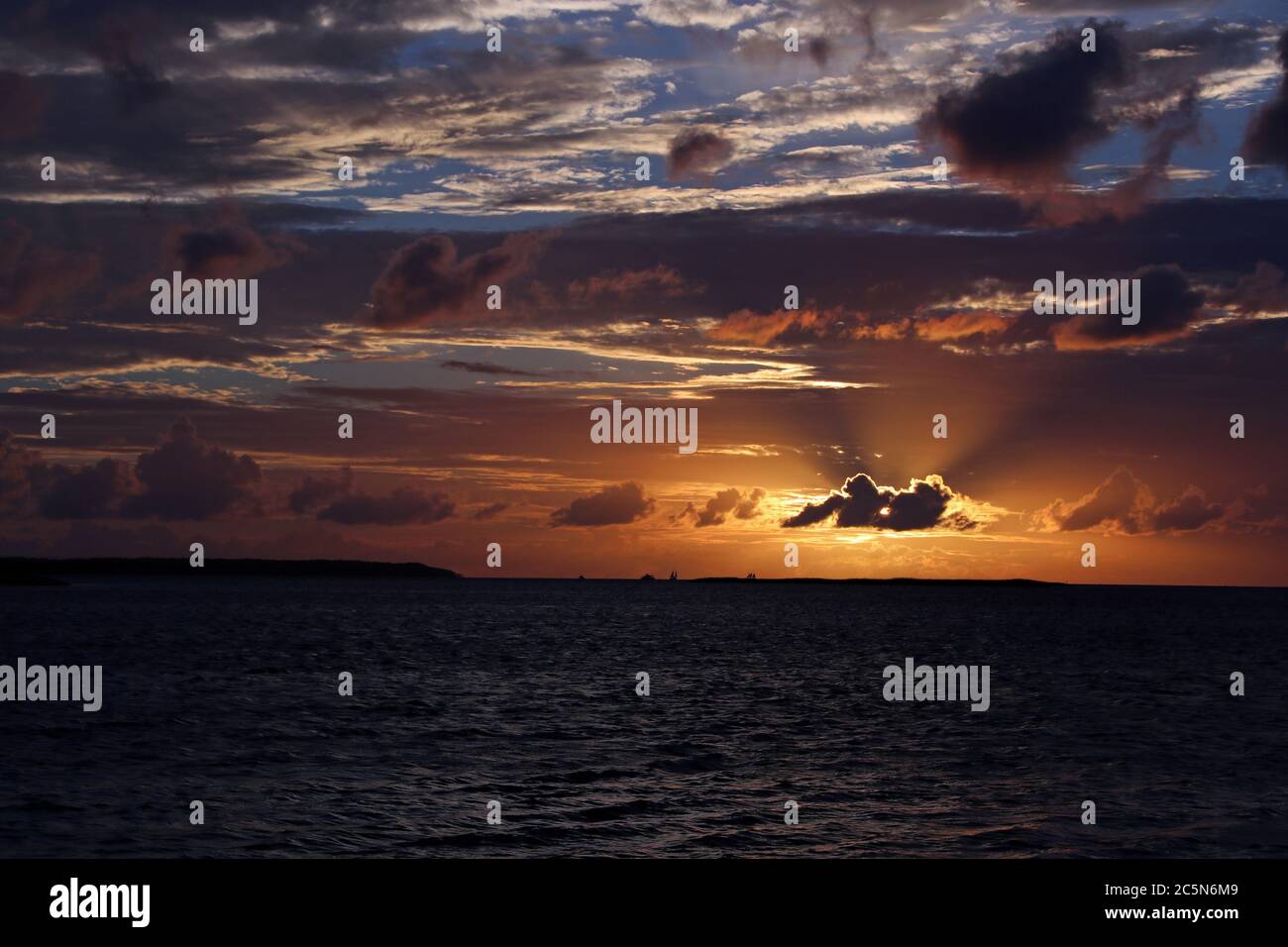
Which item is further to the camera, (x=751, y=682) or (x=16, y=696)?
(x=751, y=682)

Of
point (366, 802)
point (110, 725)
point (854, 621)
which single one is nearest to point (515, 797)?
point (366, 802)

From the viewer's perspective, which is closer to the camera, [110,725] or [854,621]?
[110,725]

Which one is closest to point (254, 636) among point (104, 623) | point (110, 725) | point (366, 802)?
point (104, 623)

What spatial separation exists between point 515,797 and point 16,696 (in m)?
38.9

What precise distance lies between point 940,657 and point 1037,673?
2124 cm

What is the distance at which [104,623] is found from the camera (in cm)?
14925
